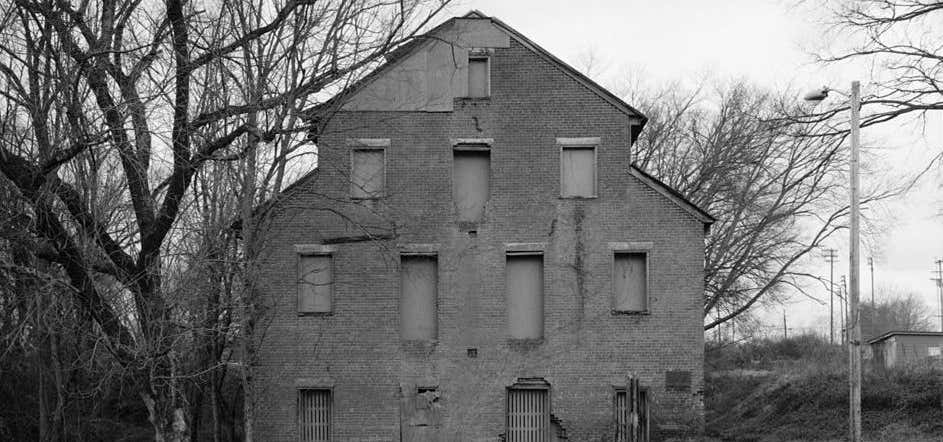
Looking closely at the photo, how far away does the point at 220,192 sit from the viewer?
76.9ft

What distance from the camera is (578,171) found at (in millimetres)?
26594

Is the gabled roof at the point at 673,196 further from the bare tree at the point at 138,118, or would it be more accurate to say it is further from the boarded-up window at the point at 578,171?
the bare tree at the point at 138,118

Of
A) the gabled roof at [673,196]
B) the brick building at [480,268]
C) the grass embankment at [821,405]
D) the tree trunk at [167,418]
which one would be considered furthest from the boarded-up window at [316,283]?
the grass embankment at [821,405]

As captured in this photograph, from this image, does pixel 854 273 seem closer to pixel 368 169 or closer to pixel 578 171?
pixel 578 171

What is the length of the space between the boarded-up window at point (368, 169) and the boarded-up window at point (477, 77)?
9.25 feet

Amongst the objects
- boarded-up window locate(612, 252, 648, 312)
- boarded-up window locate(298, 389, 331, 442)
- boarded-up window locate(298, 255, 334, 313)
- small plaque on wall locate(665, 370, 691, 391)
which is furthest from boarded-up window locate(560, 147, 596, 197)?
boarded-up window locate(298, 389, 331, 442)

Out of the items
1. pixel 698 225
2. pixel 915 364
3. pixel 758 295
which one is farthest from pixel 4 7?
pixel 758 295

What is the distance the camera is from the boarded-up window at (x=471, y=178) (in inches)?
1048

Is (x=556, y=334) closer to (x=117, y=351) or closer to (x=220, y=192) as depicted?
(x=220, y=192)

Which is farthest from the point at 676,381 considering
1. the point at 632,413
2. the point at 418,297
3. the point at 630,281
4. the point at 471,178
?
the point at 471,178

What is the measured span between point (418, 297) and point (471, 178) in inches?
131

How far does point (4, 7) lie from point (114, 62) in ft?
5.44

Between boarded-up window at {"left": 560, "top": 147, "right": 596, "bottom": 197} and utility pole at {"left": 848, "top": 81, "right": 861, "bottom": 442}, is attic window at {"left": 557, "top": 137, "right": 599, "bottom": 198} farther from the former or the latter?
utility pole at {"left": 848, "top": 81, "right": 861, "bottom": 442}

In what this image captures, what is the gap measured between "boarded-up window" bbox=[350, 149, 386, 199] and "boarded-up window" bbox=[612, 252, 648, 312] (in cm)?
630
